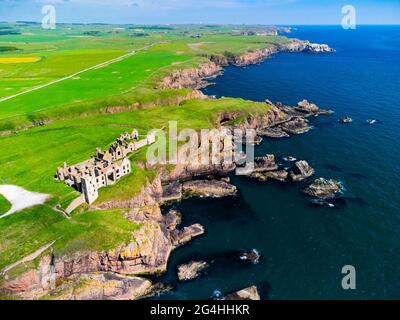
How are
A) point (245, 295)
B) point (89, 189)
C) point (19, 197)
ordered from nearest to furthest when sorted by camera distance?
1. point (245, 295)
2. point (89, 189)
3. point (19, 197)

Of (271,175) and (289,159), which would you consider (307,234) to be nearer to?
(271,175)

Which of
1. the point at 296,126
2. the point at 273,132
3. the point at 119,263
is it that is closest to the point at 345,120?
the point at 296,126

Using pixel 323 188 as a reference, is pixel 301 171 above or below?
above

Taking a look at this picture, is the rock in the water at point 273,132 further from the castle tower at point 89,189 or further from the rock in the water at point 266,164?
the castle tower at point 89,189

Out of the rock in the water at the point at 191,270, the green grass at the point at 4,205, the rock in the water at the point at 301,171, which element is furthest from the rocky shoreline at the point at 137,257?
the green grass at the point at 4,205

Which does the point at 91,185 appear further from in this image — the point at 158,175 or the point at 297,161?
the point at 297,161

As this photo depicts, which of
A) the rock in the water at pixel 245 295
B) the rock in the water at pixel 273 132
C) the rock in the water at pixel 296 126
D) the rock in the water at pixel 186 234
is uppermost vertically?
the rock in the water at pixel 296 126

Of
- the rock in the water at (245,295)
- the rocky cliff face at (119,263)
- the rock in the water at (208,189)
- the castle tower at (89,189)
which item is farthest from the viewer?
the rock in the water at (208,189)
